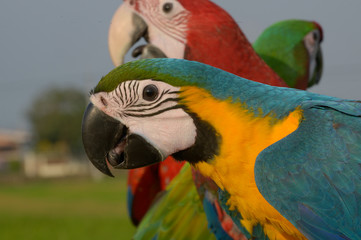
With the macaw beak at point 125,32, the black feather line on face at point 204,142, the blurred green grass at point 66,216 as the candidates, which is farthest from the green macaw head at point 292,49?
the blurred green grass at point 66,216

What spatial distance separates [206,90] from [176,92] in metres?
0.07

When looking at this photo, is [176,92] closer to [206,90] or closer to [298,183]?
[206,90]

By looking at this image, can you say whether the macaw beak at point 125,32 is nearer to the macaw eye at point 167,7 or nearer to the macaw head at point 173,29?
the macaw head at point 173,29

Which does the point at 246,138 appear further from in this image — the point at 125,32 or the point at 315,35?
the point at 315,35

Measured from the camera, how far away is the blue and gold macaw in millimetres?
1073

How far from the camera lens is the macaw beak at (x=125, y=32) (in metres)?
2.05

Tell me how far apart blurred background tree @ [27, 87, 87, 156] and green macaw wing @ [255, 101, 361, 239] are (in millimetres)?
31088

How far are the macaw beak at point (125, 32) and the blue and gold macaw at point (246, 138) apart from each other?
0.88 metres

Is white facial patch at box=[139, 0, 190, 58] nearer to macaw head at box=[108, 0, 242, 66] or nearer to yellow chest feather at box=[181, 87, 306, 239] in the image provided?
macaw head at box=[108, 0, 242, 66]

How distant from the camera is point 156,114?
1168 mm

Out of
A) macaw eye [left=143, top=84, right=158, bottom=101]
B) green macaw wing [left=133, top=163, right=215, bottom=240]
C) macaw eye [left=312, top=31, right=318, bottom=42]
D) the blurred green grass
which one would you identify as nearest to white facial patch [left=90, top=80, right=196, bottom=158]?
macaw eye [left=143, top=84, right=158, bottom=101]

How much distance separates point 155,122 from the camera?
117 centimetres

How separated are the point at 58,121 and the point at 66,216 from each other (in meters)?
27.5

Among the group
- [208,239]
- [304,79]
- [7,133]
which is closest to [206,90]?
[208,239]
